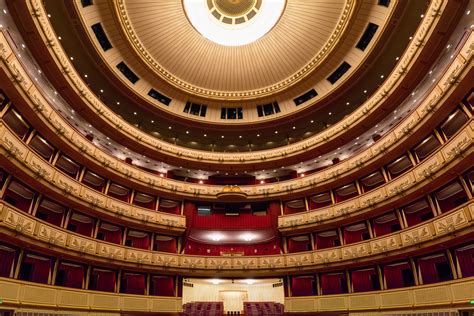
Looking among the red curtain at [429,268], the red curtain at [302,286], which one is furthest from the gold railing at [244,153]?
the red curtain at [429,268]

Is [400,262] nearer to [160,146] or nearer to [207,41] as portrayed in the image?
[160,146]

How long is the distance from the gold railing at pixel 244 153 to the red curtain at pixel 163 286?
28.7 feet

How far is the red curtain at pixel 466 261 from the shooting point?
14.9m

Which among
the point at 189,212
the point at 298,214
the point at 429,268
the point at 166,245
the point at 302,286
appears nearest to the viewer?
the point at 429,268

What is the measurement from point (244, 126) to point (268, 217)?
26.3 ft

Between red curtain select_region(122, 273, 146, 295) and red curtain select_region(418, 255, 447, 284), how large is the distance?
16.1 meters

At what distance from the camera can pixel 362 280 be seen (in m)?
20.0

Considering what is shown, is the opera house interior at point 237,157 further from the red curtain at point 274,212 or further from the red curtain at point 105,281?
the red curtain at point 274,212

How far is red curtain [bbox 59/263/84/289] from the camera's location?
17.7 m

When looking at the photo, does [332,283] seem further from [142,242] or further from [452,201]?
[142,242]

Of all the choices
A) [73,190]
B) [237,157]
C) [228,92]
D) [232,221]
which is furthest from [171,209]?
[228,92]

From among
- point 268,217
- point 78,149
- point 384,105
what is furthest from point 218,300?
point 384,105

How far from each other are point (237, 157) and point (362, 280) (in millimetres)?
12398

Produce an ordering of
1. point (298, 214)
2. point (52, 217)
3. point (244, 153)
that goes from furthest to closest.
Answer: point (244, 153), point (298, 214), point (52, 217)
